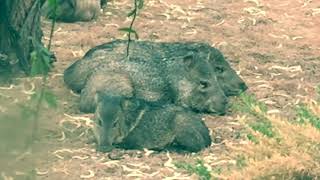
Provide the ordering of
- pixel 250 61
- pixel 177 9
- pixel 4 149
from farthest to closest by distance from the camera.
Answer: pixel 177 9, pixel 250 61, pixel 4 149

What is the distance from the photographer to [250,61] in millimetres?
8750

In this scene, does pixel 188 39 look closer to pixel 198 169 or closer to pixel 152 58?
pixel 152 58

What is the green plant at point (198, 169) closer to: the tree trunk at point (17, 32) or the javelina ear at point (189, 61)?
the javelina ear at point (189, 61)

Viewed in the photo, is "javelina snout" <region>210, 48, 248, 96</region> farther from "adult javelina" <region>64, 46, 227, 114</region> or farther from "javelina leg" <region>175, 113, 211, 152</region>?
"javelina leg" <region>175, 113, 211, 152</region>

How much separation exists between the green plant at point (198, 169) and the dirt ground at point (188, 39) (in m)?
0.09

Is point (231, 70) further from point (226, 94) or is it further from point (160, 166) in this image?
point (160, 166)

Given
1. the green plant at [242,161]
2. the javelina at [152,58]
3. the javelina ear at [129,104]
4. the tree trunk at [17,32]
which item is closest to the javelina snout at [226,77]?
the javelina at [152,58]

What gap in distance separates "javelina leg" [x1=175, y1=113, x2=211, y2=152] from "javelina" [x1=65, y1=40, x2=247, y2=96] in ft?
3.81

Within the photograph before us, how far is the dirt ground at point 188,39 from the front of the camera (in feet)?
20.6

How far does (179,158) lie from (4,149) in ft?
4.03

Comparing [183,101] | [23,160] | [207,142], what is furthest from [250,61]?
[23,160]

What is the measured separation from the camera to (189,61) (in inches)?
299

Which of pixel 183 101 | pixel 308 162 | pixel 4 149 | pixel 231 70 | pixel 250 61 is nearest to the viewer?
pixel 308 162

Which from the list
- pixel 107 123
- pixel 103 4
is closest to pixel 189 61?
pixel 107 123
